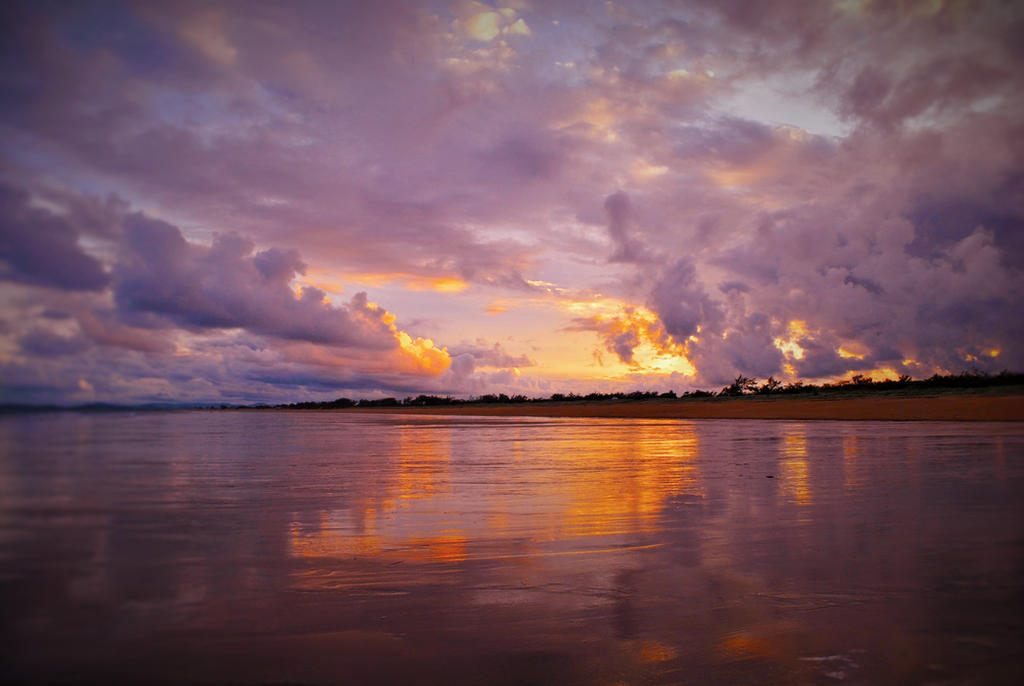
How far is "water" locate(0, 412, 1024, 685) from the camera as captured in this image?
11.5 feet

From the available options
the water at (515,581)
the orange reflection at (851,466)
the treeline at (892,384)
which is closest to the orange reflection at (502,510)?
the water at (515,581)

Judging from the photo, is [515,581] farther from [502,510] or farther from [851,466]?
[851,466]

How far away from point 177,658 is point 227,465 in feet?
38.0

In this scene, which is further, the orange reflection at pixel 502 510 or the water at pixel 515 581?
the orange reflection at pixel 502 510

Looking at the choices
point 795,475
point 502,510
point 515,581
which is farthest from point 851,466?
point 515,581

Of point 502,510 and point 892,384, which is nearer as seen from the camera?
point 502,510

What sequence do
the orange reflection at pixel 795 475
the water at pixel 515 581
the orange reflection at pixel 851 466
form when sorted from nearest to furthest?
the water at pixel 515 581
the orange reflection at pixel 795 475
the orange reflection at pixel 851 466

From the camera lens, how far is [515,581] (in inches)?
199

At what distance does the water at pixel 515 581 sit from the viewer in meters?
3.49

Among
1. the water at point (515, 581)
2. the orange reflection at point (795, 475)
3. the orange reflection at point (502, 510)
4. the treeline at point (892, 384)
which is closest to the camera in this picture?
the water at point (515, 581)

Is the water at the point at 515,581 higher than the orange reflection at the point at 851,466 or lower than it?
higher

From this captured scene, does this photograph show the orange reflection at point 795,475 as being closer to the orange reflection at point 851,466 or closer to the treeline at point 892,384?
the orange reflection at point 851,466

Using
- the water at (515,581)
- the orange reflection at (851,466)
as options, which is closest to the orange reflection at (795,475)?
the water at (515,581)

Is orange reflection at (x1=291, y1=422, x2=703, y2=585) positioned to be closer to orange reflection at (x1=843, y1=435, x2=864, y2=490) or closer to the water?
the water
